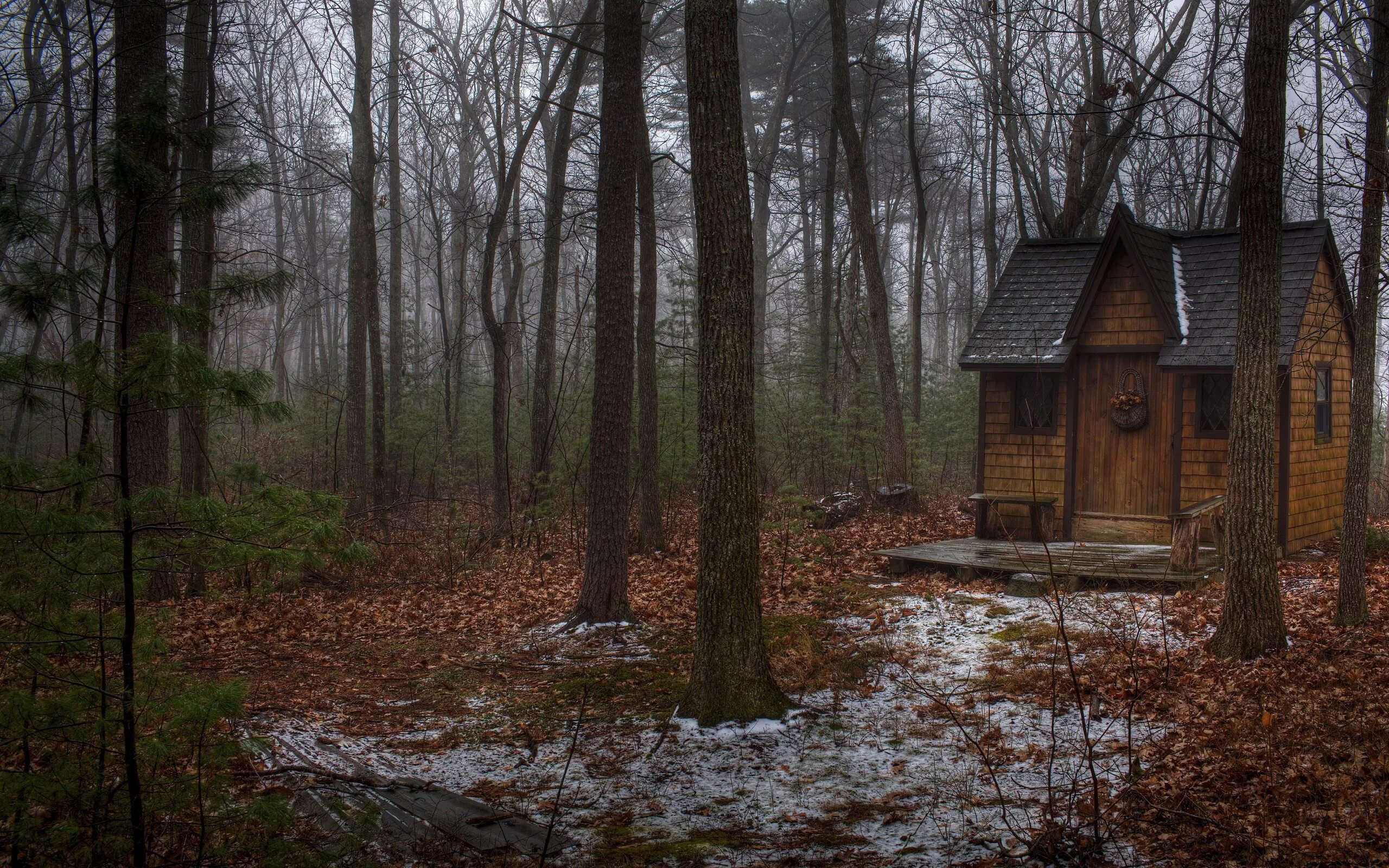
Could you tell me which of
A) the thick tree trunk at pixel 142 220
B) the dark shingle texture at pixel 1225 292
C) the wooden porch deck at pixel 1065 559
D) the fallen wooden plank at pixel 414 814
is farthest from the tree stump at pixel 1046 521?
the thick tree trunk at pixel 142 220

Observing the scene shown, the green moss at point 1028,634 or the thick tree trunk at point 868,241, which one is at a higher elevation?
the thick tree trunk at point 868,241

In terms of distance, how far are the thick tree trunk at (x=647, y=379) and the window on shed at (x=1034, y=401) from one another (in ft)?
18.8

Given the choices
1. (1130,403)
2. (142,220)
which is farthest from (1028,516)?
(142,220)

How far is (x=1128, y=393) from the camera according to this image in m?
13.6

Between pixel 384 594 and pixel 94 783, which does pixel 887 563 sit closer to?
pixel 384 594

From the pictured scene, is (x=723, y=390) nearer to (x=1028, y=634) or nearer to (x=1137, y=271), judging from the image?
(x=1028, y=634)

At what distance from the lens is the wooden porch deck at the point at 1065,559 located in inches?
417

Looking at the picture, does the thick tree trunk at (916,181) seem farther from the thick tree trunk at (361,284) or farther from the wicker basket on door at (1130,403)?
the thick tree trunk at (361,284)

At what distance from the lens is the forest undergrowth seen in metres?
4.93

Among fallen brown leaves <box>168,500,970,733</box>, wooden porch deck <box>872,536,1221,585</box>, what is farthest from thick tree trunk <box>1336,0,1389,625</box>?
fallen brown leaves <box>168,500,970,733</box>

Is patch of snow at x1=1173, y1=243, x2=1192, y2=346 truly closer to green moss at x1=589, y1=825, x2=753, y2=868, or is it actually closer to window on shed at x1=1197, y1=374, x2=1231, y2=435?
window on shed at x1=1197, y1=374, x2=1231, y2=435

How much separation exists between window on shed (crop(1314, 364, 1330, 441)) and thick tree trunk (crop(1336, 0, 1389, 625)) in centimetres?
611

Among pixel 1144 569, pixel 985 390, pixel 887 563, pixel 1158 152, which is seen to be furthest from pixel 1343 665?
pixel 1158 152

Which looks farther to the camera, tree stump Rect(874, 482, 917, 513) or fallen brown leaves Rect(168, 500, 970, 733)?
tree stump Rect(874, 482, 917, 513)
